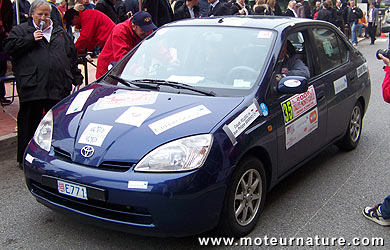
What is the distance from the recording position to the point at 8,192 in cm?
457

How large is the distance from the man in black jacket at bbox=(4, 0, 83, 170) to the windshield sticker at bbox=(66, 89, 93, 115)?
95cm

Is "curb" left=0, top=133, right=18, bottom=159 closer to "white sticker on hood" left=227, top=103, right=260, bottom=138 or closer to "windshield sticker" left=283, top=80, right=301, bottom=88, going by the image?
"white sticker on hood" left=227, top=103, right=260, bottom=138

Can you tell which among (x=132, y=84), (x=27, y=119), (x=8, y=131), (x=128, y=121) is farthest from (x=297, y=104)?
(x=8, y=131)

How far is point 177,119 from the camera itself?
3367 mm

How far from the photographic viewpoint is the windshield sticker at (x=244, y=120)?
11.0ft

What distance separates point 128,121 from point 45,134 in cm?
72

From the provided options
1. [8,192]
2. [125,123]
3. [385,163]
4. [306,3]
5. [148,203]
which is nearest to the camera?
[148,203]

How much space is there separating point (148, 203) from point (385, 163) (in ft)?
11.1

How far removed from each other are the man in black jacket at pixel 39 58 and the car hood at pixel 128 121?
3.53 ft

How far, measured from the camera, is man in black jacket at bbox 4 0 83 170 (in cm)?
484

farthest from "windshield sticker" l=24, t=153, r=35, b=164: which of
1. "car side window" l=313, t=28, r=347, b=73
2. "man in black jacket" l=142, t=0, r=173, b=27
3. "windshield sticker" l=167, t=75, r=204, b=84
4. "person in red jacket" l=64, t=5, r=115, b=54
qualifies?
"man in black jacket" l=142, t=0, r=173, b=27

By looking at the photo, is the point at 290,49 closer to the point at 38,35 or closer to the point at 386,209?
the point at 386,209

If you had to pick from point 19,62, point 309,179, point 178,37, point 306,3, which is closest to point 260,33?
point 178,37

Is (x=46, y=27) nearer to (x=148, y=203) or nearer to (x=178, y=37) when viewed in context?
(x=178, y=37)
